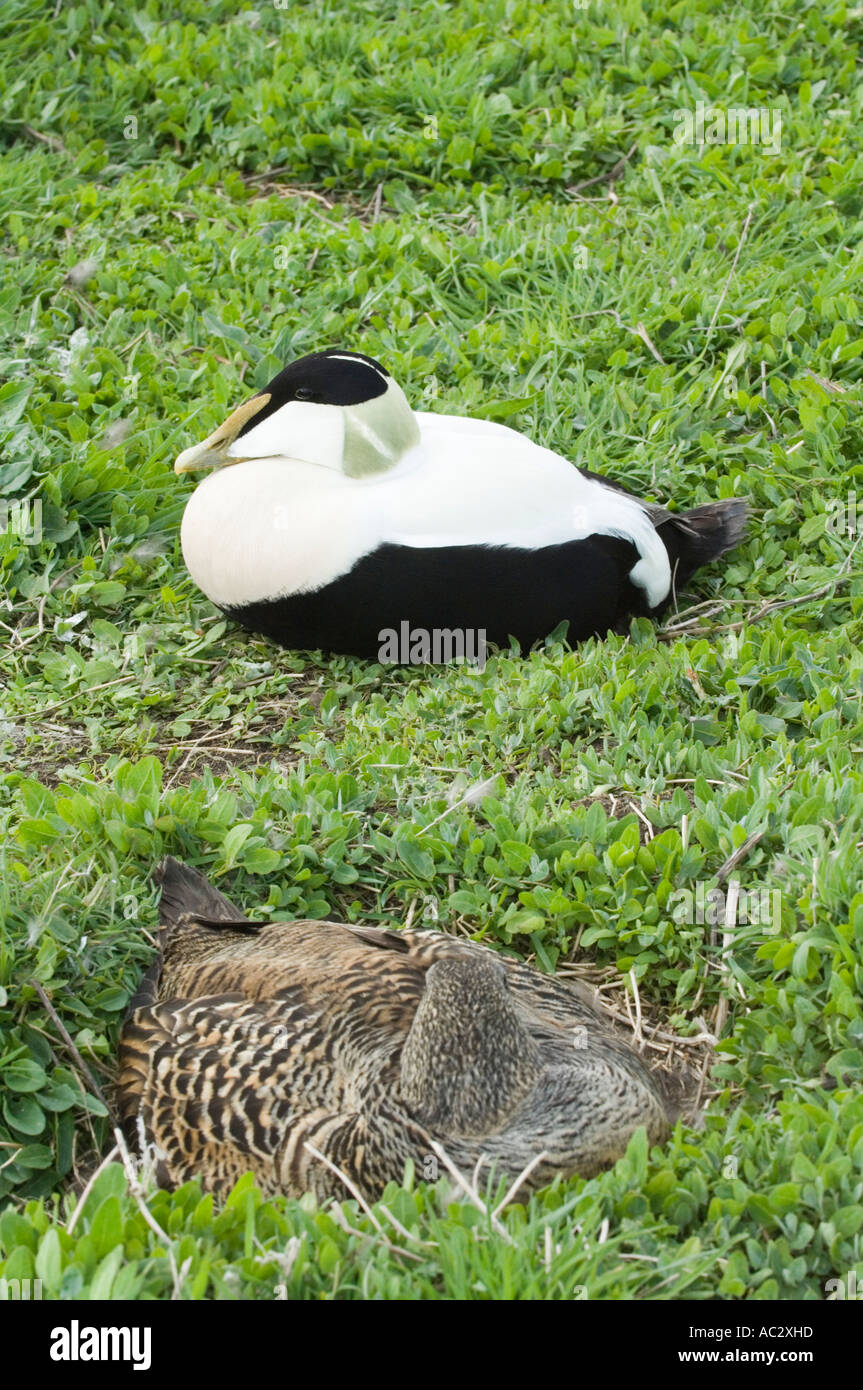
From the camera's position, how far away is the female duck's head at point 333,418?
136 inches

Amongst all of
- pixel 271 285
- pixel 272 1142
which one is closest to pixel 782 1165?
pixel 272 1142

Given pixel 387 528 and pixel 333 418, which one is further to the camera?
pixel 333 418

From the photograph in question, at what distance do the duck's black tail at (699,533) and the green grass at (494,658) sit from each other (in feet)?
0.31

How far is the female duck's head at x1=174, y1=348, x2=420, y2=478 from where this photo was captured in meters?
3.46

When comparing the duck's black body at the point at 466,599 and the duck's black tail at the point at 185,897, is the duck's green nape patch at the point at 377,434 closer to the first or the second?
the duck's black body at the point at 466,599

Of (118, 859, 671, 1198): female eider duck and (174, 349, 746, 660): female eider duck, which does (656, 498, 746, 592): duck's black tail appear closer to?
(174, 349, 746, 660): female eider duck

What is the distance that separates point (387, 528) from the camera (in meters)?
3.36

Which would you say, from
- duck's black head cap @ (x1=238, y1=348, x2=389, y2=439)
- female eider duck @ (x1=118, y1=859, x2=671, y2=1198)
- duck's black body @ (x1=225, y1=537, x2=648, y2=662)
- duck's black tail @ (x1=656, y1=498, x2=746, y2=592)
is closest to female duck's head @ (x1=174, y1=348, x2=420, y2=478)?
duck's black head cap @ (x1=238, y1=348, x2=389, y2=439)

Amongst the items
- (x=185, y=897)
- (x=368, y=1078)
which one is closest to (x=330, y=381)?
(x=185, y=897)

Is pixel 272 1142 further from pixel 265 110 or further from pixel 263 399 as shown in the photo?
pixel 265 110

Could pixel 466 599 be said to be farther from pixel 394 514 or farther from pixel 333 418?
pixel 333 418

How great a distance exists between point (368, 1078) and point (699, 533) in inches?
77.0

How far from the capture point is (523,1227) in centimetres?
198

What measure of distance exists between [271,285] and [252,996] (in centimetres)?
282
